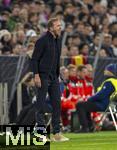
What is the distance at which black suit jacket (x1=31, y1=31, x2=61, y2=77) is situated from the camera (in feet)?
52.1

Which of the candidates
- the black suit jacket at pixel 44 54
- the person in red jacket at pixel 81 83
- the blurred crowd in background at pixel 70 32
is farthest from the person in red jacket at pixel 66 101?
the black suit jacket at pixel 44 54

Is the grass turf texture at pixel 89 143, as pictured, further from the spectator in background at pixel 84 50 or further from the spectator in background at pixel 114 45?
the spectator in background at pixel 114 45

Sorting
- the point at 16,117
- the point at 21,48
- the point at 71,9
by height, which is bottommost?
the point at 16,117

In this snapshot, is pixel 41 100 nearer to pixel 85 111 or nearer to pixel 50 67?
pixel 50 67

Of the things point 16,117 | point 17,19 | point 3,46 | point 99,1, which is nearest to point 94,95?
point 16,117

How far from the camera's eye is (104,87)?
1930 cm

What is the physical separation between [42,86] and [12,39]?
20.9ft

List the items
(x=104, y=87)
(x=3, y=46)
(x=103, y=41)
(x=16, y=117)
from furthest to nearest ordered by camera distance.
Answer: (x=103, y=41), (x=3, y=46), (x=16, y=117), (x=104, y=87)

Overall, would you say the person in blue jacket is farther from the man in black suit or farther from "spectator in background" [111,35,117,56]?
"spectator in background" [111,35,117,56]

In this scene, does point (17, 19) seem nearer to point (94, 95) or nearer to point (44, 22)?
point (44, 22)

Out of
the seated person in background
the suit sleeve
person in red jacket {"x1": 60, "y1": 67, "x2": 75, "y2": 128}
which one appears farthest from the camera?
person in red jacket {"x1": 60, "y1": 67, "x2": 75, "y2": 128}

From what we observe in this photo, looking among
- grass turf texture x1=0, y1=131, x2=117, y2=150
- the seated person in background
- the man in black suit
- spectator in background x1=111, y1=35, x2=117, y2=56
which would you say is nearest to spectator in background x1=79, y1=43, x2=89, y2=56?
spectator in background x1=111, y1=35, x2=117, y2=56

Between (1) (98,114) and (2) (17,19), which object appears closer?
(1) (98,114)

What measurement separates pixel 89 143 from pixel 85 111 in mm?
4502
